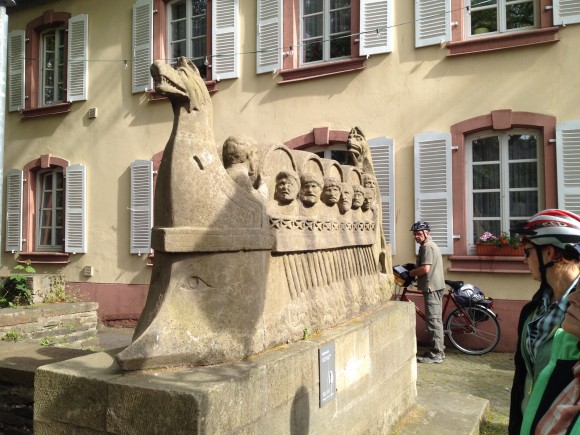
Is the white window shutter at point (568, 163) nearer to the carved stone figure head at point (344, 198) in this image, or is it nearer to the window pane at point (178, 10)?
the carved stone figure head at point (344, 198)

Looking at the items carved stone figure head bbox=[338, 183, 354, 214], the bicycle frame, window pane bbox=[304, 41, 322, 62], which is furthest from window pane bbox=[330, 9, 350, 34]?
carved stone figure head bbox=[338, 183, 354, 214]

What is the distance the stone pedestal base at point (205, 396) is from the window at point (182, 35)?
7203 mm

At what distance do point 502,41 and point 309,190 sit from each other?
5425 millimetres

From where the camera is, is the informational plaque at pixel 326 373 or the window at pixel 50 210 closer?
the informational plaque at pixel 326 373

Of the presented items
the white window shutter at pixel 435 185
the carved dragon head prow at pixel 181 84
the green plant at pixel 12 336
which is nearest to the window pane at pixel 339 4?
the white window shutter at pixel 435 185

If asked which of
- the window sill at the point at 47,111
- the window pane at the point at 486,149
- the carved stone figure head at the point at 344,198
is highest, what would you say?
the window sill at the point at 47,111

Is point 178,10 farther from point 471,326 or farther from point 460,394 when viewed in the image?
point 460,394

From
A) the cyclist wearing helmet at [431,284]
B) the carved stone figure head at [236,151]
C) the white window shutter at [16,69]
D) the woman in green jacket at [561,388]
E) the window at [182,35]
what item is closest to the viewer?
the woman in green jacket at [561,388]

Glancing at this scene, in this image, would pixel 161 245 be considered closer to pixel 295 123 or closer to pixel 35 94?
pixel 295 123

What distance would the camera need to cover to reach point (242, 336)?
255cm

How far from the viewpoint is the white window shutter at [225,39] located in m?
9.25

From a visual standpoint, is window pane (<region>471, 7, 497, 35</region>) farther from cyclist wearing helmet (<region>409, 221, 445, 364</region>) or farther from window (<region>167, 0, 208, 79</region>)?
window (<region>167, 0, 208, 79</region>)

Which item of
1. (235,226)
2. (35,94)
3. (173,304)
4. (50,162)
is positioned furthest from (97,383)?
(35,94)

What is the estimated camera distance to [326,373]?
2.93 meters
